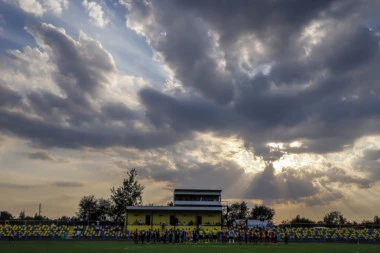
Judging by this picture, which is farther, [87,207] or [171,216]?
[87,207]

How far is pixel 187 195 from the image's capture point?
85375 millimetres

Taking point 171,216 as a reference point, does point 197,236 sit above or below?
below

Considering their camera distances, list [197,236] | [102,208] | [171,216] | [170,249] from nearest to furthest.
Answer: [170,249]
[197,236]
[171,216]
[102,208]

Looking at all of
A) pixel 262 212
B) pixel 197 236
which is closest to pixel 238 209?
pixel 262 212

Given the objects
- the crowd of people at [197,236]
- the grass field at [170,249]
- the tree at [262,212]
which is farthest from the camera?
the tree at [262,212]

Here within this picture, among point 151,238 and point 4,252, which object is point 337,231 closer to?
point 151,238

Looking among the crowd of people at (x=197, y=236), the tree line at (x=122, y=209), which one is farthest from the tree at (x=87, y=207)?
the crowd of people at (x=197, y=236)

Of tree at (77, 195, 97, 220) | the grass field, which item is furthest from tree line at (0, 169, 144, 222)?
the grass field

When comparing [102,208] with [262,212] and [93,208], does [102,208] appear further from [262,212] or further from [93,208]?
[262,212]

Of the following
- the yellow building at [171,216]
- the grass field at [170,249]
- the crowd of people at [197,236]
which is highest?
the yellow building at [171,216]

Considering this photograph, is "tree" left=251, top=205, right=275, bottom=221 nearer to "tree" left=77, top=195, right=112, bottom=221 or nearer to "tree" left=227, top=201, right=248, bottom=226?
"tree" left=227, top=201, right=248, bottom=226

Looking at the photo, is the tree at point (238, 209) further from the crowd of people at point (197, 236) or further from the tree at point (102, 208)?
the crowd of people at point (197, 236)

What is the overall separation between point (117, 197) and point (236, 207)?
48.8 m

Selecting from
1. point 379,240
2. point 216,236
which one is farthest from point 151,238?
point 379,240
